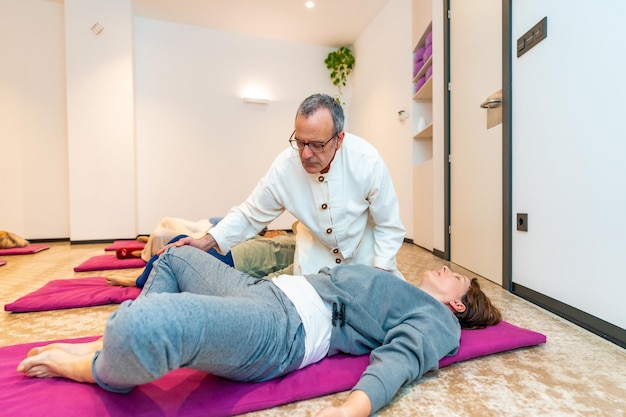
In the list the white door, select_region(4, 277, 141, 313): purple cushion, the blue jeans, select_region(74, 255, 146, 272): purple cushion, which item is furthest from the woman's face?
select_region(74, 255, 146, 272): purple cushion

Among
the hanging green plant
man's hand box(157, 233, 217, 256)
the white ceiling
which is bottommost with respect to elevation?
man's hand box(157, 233, 217, 256)

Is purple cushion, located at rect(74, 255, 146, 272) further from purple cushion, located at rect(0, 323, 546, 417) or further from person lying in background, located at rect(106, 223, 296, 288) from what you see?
purple cushion, located at rect(0, 323, 546, 417)

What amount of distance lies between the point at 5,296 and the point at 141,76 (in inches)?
139

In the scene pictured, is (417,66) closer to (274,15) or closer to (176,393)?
(274,15)

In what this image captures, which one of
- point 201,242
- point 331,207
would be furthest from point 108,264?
point 331,207

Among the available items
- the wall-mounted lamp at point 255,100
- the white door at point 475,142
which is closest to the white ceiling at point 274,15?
the wall-mounted lamp at point 255,100

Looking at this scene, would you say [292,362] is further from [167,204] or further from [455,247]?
[167,204]

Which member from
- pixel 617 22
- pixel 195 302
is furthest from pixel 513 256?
pixel 195 302

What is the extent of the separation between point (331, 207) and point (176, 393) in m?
0.81

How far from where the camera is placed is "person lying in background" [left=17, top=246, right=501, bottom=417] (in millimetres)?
643

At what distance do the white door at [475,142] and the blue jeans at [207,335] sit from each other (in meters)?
1.61

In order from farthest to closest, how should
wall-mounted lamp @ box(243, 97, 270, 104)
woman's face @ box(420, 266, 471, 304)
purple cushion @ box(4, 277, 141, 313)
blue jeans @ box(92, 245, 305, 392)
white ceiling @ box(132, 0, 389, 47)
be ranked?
1. wall-mounted lamp @ box(243, 97, 270, 104)
2. white ceiling @ box(132, 0, 389, 47)
3. purple cushion @ box(4, 277, 141, 313)
4. woman's face @ box(420, 266, 471, 304)
5. blue jeans @ box(92, 245, 305, 392)

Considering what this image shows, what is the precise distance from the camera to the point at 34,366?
87 cm

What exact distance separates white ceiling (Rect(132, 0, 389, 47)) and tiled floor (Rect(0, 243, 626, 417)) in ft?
12.9
